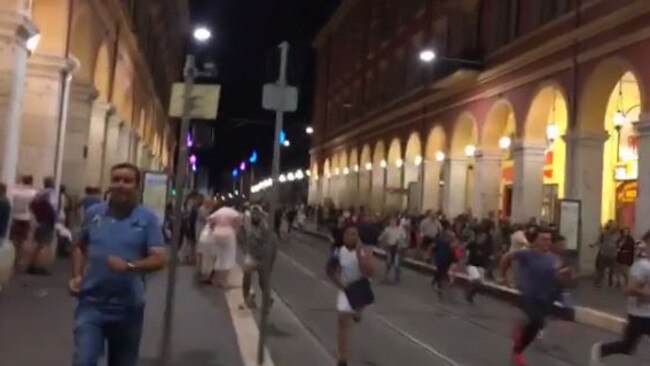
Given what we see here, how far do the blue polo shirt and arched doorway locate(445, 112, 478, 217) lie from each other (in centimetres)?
3332

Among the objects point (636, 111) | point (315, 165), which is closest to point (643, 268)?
point (636, 111)

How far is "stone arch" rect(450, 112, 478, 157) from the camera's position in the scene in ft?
125

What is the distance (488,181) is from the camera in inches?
1342

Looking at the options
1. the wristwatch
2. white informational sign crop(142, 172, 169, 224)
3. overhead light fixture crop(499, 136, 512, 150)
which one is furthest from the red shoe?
overhead light fixture crop(499, 136, 512, 150)

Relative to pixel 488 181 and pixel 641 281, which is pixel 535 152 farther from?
pixel 641 281

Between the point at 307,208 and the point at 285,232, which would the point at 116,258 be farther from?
the point at 307,208

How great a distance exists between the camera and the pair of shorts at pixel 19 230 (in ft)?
57.2

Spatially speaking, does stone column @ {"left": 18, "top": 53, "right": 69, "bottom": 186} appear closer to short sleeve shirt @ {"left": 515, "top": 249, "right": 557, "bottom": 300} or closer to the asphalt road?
the asphalt road

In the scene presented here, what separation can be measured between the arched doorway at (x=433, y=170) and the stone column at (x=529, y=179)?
1068 cm

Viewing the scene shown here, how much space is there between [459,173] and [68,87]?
20.3 m

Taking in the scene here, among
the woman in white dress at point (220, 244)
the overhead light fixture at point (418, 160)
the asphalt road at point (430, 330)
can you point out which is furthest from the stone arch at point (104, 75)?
the overhead light fixture at point (418, 160)

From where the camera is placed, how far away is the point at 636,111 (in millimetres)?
28797

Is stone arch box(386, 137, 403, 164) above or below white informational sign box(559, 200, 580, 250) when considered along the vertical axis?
above

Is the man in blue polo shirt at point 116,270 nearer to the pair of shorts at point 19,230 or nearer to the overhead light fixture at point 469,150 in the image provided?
the pair of shorts at point 19,230
